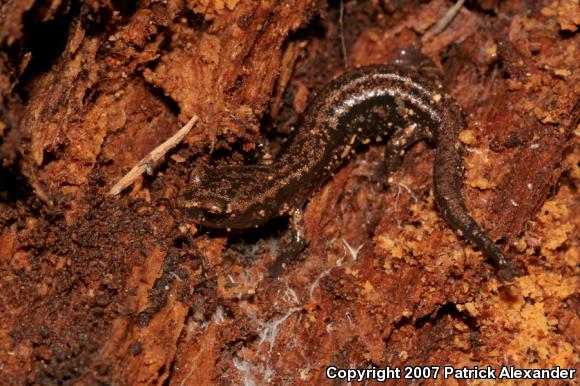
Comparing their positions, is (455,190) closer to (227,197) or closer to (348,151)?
(348,151)

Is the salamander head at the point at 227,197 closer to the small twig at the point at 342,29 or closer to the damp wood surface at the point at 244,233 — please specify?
the damp wood surface at the point at 244,233

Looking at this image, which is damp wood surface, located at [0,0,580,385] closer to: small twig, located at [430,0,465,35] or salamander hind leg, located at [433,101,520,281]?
salamander hind leg, located at [433,101,520,281]

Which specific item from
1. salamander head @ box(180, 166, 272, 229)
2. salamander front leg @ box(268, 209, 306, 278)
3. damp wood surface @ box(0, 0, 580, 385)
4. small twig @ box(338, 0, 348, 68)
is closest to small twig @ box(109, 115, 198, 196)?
damp wood surface @ box(0, 0, 580, 385)

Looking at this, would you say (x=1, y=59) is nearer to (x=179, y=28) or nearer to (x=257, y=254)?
(x=179, y=28)

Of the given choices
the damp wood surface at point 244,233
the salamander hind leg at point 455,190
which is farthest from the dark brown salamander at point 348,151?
the damp wood surface at point 244,233

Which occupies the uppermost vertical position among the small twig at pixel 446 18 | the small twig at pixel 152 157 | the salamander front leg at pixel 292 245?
the small twig at pixel 446 18

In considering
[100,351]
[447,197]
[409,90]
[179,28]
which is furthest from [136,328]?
[409,90]

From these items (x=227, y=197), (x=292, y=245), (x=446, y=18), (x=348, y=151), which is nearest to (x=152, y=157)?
(x=227, y=197)
